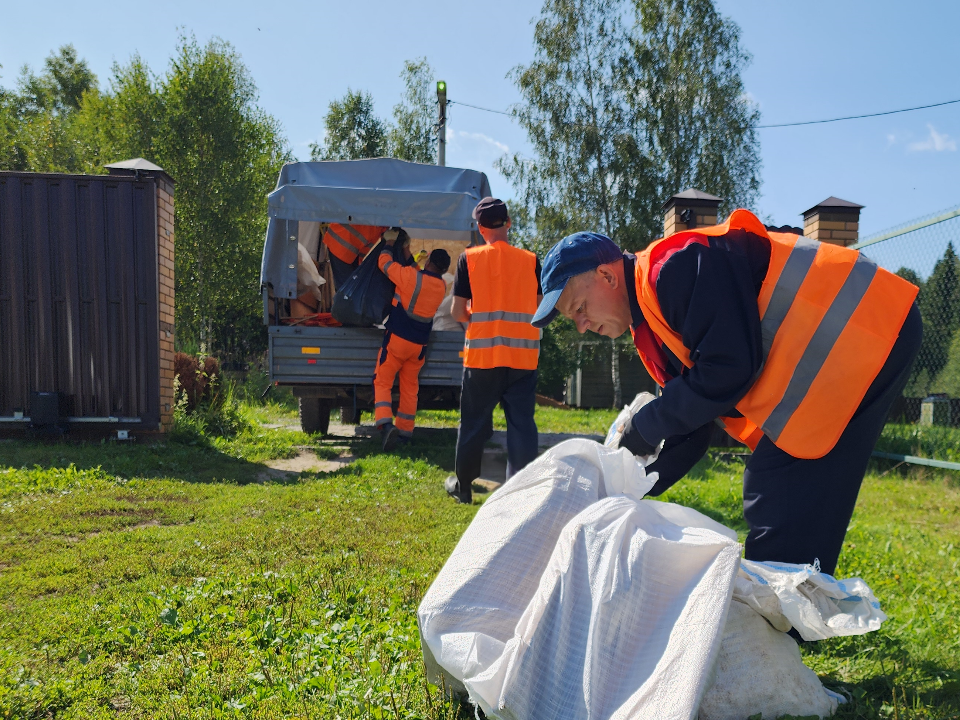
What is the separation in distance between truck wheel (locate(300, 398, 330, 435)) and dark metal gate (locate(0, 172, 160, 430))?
201cm

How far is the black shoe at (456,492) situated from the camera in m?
4.89

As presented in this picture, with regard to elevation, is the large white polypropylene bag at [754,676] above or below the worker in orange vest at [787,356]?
A: below

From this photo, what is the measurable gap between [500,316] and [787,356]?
111 inches

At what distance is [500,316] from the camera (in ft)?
15.4

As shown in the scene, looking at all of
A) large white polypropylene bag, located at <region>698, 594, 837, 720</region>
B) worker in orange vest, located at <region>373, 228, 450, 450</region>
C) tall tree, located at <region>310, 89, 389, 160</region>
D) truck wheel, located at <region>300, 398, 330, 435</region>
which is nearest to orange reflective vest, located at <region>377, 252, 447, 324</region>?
worker in orange vest, located at <region>373, 228, 450, 450</region>

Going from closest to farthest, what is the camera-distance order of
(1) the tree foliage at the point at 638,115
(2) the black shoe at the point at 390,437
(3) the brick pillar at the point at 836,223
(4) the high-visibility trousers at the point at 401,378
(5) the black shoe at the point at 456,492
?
(5) the black shoe at the point at 456,492
(2) the black shoe at the point at 390,437
(4) the high-visibility trousers at the point at 401,378
(3) the brick pillar at the point at 836,223
(1) the tree foliage at the point at 638,115

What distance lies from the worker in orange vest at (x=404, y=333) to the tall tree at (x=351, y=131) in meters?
21.3

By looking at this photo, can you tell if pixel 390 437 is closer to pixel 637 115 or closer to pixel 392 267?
pixel 392 267

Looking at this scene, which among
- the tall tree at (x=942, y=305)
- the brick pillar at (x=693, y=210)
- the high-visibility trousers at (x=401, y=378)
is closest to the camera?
the tall tree at (x=942, y=305)

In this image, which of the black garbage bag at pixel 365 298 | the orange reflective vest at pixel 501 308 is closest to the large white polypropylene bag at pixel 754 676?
the orange reflective vest at pixel 501 308

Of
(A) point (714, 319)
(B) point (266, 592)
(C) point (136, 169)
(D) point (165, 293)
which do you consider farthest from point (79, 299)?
(A) point (714, 319)

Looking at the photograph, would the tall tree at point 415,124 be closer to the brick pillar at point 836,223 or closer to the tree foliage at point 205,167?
the tree foliage at point 205,167

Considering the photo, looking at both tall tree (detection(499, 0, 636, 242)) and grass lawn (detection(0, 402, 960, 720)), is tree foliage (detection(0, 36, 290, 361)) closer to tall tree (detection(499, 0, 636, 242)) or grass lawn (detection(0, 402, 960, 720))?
tall tree (detection(499, 0, 636, 242))

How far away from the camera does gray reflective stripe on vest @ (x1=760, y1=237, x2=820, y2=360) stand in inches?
77.7
